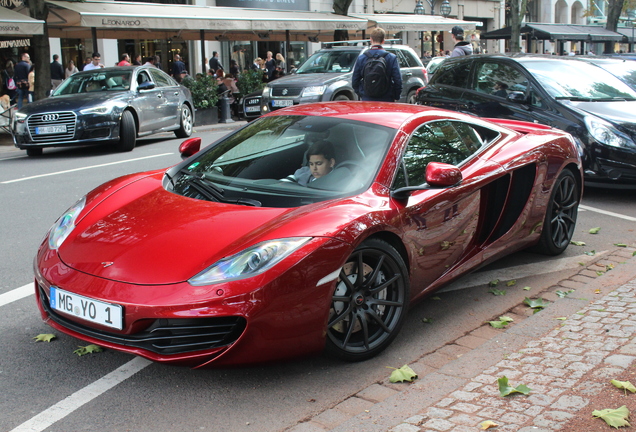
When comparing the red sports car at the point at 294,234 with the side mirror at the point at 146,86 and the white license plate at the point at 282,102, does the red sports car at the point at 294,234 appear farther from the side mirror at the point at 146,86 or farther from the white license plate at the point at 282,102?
the white license plate at the point at 282,102

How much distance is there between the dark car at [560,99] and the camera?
26.6ft

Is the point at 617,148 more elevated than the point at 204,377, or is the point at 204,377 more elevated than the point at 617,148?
the point at 617,148

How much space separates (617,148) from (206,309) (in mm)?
6099

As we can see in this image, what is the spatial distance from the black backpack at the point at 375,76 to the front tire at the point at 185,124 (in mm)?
6336

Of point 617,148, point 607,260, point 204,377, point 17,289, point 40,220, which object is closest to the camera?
point 204,377

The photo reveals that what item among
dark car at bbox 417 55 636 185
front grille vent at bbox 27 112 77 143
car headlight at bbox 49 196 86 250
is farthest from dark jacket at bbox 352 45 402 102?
car headlight at bbox 49 196 86 250

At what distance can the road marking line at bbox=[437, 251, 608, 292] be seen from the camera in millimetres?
5332

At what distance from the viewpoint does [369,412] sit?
10.9 feet

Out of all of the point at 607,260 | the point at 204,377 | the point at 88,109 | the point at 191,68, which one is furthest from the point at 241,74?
the point at 204,377

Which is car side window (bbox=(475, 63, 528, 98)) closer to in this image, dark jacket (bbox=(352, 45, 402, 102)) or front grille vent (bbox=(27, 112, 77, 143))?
dark jacket (bbox=(352, 45, 402, 102))

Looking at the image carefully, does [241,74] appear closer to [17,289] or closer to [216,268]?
[17,289]

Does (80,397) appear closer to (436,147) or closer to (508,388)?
(508,388)

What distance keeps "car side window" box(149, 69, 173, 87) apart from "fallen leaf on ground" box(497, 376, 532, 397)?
488 inches

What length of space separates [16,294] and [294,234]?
2.38 metres
